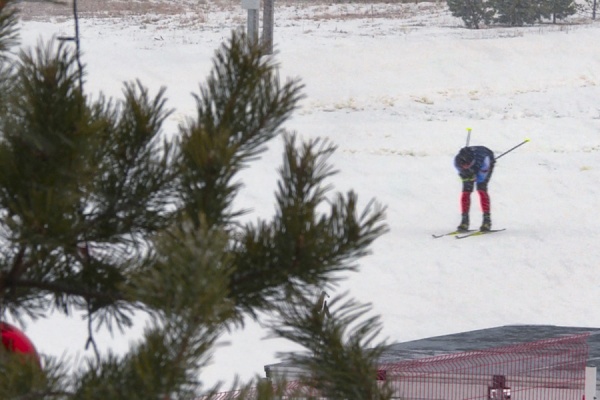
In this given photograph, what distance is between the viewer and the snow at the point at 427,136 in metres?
12.6

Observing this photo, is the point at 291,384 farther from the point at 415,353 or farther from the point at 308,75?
the point at 308,75

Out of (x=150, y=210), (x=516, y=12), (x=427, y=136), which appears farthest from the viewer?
(x=516, y=12)

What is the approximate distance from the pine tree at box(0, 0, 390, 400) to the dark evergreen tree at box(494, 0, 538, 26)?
30.0m

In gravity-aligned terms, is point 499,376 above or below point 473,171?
below

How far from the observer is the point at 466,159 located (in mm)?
15125

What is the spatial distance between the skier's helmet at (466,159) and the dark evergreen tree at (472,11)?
54.0 feet

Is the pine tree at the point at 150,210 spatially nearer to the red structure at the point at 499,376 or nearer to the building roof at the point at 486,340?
the red structure at the point at 499,376

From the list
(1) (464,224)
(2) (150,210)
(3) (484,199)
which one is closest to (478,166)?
(3) (484,199)

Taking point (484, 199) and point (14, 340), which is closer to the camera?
point (14, 340)

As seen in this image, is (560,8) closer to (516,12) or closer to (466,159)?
(516,12)

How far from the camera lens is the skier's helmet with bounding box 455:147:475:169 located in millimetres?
15070

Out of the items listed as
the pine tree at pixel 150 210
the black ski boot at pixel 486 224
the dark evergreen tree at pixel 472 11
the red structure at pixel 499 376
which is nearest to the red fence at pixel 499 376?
the red structure at pixel 499 376

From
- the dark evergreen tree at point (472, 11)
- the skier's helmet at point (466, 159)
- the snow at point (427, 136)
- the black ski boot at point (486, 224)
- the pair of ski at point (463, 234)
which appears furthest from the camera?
the dark evergreen tree at point (472, 11)

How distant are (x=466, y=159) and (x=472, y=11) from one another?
664 inches
